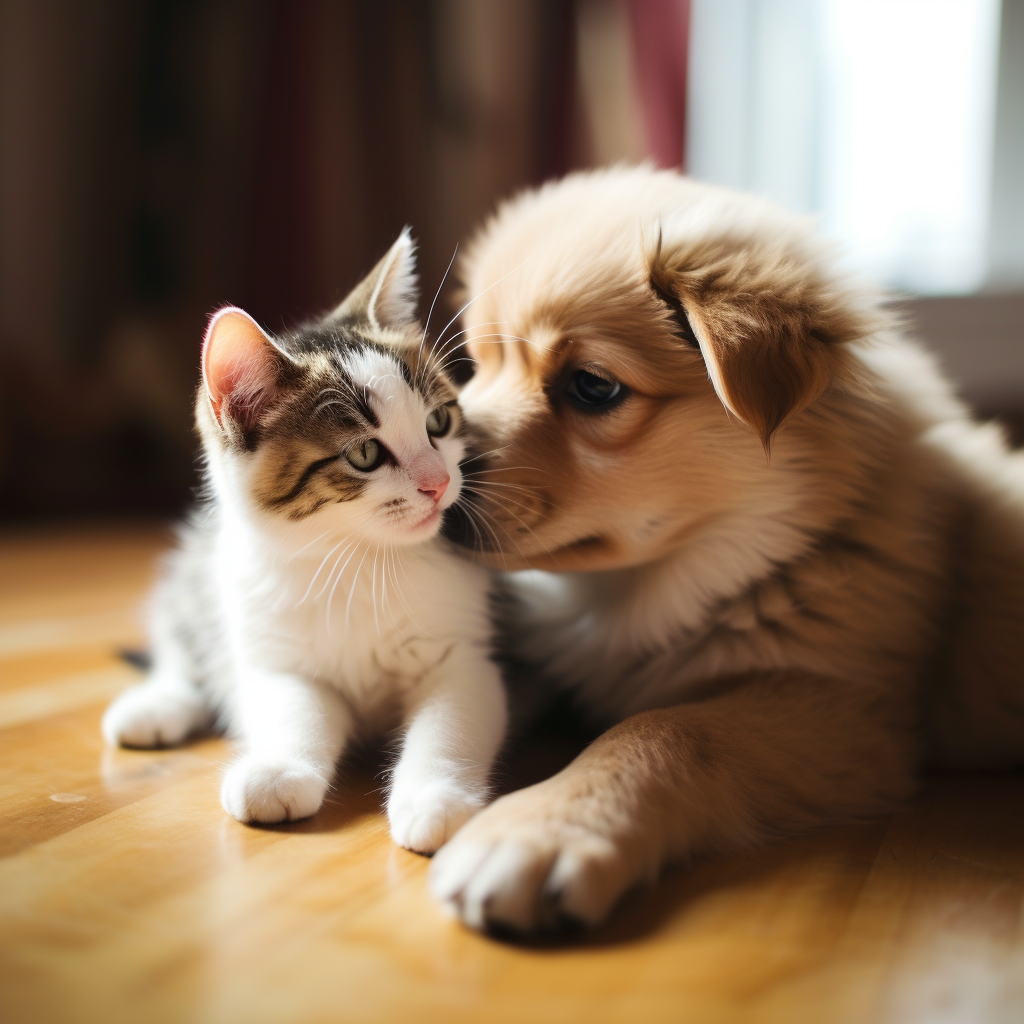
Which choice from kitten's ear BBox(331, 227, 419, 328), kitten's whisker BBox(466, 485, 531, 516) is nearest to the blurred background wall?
kitten's ear BBox(331, 227, 419, 328)

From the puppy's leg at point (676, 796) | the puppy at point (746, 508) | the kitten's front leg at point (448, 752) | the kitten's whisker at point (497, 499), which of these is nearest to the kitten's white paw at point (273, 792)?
the kitten's front leg at point (448, 752)

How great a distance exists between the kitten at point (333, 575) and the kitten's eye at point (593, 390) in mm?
197

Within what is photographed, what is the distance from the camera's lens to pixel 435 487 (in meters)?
1.34

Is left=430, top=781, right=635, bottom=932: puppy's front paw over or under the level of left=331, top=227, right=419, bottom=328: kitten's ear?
under

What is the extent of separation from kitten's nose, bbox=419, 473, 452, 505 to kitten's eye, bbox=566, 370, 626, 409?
0.27m

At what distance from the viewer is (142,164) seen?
13.5ft

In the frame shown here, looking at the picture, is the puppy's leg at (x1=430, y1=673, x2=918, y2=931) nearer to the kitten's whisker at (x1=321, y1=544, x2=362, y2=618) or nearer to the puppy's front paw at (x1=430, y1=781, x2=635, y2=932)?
the puppy's front paw at (x1=430, y1=781, x2=635, y2=932)

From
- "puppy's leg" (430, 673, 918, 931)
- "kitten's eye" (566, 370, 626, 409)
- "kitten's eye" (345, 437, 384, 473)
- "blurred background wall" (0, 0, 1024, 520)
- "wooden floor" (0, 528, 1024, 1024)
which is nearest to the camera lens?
"wooden floor" (0, 528, 1024, 1024)

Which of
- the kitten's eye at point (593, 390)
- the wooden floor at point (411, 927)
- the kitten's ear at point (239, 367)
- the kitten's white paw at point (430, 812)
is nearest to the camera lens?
the wooden floor at point (411, 927)

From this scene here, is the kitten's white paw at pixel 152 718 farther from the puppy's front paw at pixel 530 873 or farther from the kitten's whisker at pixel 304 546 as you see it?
the puppy's front paw at pixel 530 873

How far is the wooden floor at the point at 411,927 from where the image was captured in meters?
0.83

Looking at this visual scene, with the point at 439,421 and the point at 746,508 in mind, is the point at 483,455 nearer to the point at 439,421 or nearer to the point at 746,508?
the point at 439,421

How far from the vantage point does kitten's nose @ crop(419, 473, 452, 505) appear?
1.33 metres

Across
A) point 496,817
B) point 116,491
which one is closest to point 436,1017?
point 496,817
